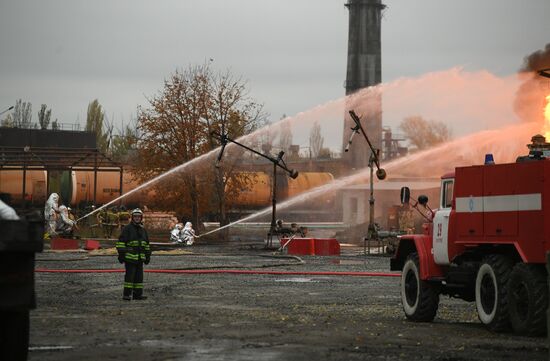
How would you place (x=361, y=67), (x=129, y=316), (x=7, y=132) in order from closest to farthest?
(x=129, y=316) → (x=361, y=67) → (x=7, y=132)

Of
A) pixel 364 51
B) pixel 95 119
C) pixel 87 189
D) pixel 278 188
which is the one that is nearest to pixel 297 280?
pixel 87 189

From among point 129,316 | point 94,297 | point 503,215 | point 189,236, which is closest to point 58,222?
point 189,236

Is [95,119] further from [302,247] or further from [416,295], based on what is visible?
[416,295]

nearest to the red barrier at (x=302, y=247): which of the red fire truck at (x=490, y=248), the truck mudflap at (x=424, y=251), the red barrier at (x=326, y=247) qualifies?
the red barrier at (x=326, y=247)

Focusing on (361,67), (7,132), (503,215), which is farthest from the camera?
(7,132)

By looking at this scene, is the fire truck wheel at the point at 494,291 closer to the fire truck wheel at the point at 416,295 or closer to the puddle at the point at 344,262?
the fire truck wheel at the point at 416,295

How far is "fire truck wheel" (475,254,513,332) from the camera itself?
15.5m

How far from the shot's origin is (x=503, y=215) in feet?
51.9

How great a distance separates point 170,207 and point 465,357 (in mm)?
52349

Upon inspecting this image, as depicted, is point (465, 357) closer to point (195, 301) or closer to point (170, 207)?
point (195, 301)

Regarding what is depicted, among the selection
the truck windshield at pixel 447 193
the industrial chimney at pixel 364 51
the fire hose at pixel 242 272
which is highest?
the industrial chimney at pixel 364 51

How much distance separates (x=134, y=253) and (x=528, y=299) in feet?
28.1

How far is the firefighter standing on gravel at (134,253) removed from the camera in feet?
68.4

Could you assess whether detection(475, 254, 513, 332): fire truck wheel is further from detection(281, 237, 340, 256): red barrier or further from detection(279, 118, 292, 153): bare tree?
detection(279, 118, 292, 153): bare tree
